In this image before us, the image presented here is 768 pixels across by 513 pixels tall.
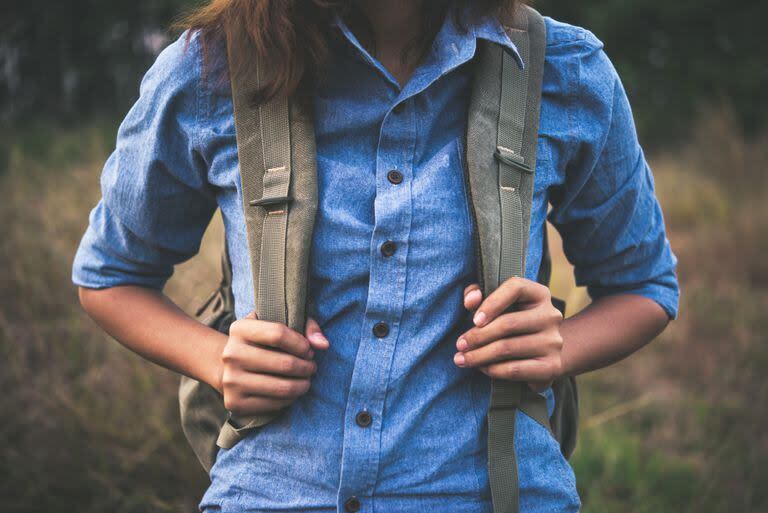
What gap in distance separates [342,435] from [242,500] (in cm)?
22

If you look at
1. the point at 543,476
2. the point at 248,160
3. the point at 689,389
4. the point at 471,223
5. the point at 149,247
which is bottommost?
the point at 689,389

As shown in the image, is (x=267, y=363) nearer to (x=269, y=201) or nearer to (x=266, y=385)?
(x=266, y=385)

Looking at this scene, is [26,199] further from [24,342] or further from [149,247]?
[149,247]

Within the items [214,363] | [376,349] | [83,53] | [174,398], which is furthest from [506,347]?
[83,53]

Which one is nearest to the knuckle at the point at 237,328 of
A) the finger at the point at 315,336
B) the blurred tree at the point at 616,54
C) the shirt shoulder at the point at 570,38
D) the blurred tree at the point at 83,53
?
the finger at the point at 315,336

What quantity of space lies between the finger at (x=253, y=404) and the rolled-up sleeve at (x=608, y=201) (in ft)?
2.21

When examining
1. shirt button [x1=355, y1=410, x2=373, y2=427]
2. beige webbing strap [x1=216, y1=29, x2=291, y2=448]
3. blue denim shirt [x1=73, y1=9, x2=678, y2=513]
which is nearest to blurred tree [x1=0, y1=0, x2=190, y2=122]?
blue denim shirt [x1=73, y1=9, x2=678, y2=513]

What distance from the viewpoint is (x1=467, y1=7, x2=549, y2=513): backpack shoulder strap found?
1.14m

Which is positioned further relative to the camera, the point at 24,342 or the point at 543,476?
the point at 24,342

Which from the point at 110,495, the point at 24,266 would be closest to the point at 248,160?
the point at 110,495

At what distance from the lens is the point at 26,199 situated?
499cm

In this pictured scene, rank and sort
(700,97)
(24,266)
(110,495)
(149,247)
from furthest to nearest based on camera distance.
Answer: (700,97) < (24,266) < (110,495) < (149,247)

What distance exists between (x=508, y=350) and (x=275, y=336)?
1.27 ft

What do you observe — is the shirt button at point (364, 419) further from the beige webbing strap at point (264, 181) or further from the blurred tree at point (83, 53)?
the blurred tree at point (83, 53)
